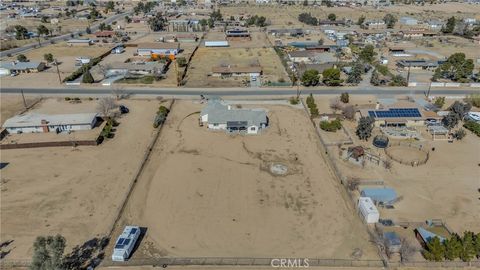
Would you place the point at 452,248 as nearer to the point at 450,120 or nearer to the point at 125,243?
the point at 125,243

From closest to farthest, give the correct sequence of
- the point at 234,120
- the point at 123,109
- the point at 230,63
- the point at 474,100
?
1. the point at 234,120
2. the point at 123,109
3. the point at 474,100
4. the point at 230,63

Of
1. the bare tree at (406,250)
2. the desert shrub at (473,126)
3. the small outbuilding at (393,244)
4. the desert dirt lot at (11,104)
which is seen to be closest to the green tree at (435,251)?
the bare tree at (406,250)

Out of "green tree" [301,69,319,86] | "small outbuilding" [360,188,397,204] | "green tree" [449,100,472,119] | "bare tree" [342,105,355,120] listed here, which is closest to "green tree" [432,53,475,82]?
"green tree" [449,100,472,119]

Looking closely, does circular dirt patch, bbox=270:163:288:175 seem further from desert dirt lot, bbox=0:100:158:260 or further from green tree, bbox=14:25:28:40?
green tree, bbox=14:25:28:40

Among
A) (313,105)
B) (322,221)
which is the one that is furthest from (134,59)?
(322,221)

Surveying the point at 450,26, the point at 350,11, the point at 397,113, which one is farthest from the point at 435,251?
the point at 350,11

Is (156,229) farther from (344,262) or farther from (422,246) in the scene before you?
(422,246)

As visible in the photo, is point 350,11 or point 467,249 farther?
point 350,11
